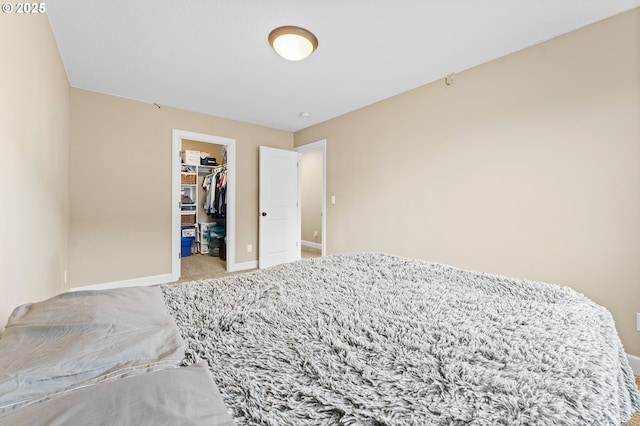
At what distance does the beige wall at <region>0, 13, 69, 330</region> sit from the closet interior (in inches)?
106

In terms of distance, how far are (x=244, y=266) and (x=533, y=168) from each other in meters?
3.81

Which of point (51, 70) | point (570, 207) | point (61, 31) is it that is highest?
point (61, 31)

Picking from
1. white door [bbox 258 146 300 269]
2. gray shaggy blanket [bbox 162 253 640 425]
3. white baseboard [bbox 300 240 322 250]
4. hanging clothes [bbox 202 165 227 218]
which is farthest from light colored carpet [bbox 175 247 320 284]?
gray shaggy blanket [bbox 162 253 640 425]

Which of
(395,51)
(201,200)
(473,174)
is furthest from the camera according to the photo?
(201,200)

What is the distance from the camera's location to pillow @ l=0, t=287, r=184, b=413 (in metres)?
0.55

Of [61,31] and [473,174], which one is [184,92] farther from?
[473,174]

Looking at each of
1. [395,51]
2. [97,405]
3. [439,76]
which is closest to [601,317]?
[97,405]

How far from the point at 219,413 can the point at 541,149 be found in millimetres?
2661

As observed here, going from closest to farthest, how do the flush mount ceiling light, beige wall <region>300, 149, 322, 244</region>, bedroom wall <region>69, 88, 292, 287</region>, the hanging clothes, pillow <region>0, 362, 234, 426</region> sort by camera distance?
pillow <region>0, 362, 234, 426</region> → the flush mount ceiling light → bedroom wall <region>69, 88, 292, 287</region> → the hanging clothes → beige wall <region>300, 149, 322, 244</region>

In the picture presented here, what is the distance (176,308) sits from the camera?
1059mm

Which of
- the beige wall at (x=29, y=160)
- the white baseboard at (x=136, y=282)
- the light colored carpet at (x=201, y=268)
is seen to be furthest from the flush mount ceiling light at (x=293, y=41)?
the white baseboard at (x=136, y=282)

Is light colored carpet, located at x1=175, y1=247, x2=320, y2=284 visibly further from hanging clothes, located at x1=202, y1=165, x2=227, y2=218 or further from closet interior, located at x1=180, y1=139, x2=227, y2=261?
hanging clothes, located at x1=202, y1=165, x2=227, y2=218

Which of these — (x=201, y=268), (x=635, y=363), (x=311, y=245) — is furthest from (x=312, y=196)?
(x=635, y=363)

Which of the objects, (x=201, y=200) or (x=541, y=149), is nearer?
(x=541, y=149)
